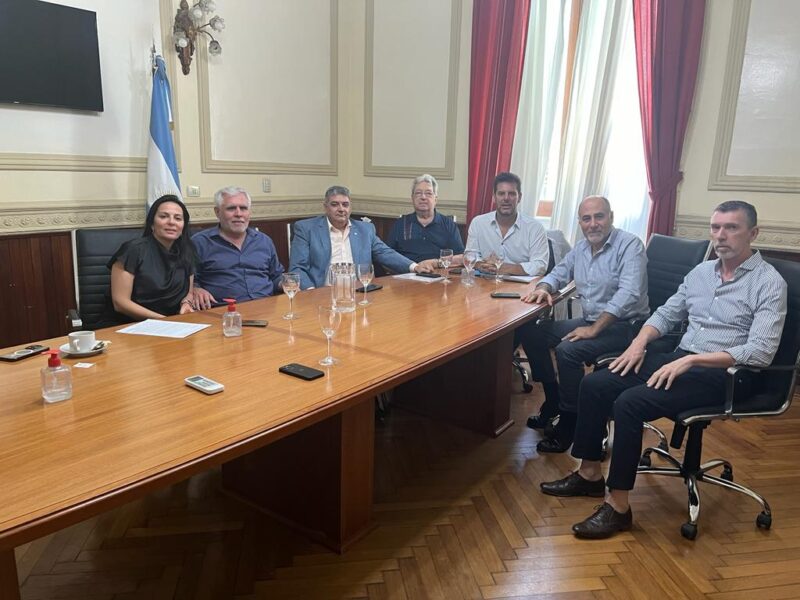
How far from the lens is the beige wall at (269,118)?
3584 mm

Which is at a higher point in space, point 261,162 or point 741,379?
point 261,162

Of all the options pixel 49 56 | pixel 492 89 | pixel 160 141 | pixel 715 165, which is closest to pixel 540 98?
pixel 492 89

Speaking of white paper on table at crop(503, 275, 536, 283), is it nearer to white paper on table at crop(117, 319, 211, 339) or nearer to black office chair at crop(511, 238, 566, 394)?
black office chair at crop(511, 238, 566, 394)

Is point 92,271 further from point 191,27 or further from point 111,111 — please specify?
point 191,27

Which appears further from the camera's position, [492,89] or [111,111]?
[492,89]

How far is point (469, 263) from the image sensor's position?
10.4ft

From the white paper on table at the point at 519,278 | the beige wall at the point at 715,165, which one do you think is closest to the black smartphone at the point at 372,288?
the white paper on table at the point at 519,278

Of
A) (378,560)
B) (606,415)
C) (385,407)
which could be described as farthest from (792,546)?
(385,407)

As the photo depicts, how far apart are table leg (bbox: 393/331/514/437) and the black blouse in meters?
1.32

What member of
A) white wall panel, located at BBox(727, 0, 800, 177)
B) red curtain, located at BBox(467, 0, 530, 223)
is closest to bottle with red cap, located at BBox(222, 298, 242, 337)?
red curtain, located at BBox(467, 0, 530, 223)

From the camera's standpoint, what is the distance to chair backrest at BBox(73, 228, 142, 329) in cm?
284

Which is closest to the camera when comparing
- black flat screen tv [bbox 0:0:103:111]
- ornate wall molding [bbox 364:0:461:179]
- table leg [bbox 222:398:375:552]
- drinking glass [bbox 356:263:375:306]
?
table leg [bbox 222:398:375:552]

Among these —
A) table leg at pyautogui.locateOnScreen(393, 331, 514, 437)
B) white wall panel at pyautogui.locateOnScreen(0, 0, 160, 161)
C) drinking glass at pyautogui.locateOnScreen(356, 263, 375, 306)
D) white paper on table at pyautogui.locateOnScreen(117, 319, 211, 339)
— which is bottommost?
table leg at pyautogui.locateOnScreen(393, 331, 514, 437)

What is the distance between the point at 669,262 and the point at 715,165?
1.23m
